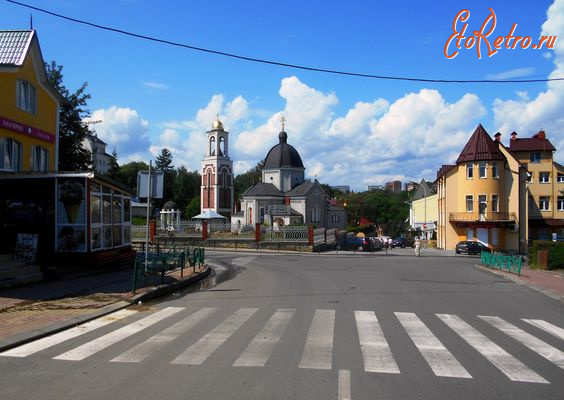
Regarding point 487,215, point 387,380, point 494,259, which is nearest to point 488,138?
point 487,215

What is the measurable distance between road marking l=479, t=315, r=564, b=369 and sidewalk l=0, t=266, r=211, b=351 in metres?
7.88

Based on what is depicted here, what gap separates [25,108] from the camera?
22703 mm

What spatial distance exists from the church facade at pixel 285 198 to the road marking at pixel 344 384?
5788 centimetres

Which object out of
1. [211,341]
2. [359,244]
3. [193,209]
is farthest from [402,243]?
[211,341]

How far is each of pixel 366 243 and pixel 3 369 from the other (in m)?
44.0

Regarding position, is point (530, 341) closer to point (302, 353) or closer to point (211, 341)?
point (302, 353)

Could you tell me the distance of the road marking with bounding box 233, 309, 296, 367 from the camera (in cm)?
714

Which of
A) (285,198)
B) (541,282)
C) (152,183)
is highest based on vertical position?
(285,198)

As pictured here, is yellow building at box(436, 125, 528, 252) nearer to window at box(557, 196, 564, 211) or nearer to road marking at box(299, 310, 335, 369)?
window at box(557, 196, 564, 211)

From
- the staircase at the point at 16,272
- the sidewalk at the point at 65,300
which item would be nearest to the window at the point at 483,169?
the sidewalk at the point at 65,300

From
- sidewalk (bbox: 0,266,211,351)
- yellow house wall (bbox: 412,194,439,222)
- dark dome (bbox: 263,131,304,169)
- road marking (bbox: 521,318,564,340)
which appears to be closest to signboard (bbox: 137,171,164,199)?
sidewalk (bbox: 0,266,211,351)

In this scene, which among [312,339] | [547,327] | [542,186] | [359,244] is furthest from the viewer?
[542,186]

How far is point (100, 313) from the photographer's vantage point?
10898mm

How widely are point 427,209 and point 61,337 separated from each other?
80190 millimetres
